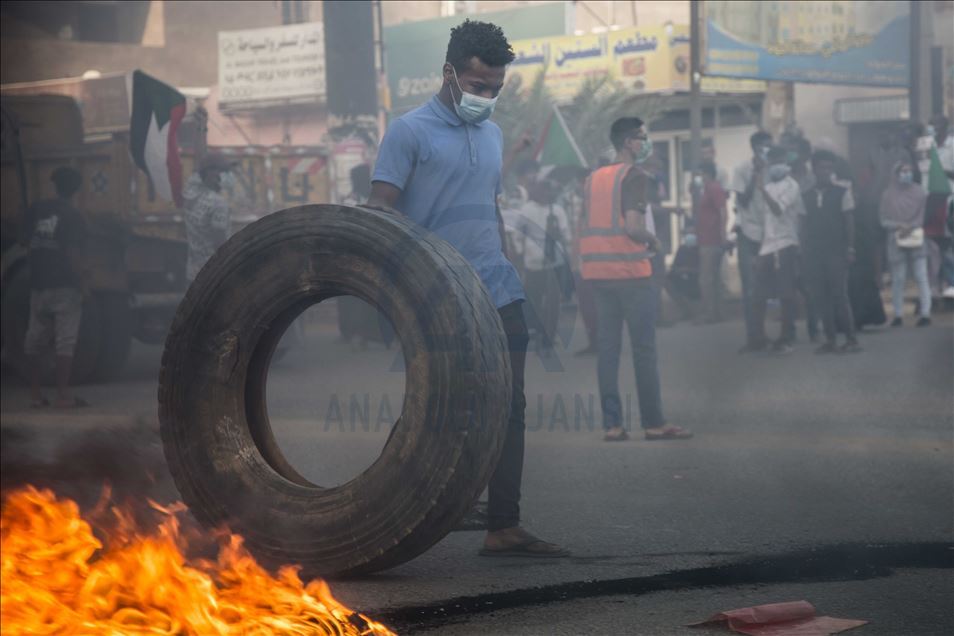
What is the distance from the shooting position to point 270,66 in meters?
30.4

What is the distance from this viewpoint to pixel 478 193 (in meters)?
5.12

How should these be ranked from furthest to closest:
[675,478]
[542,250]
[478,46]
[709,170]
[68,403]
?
[709,170] < [542,250] < [68,403] < [675,478] < [478,46]

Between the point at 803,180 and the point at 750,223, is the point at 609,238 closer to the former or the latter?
the point at 750,223

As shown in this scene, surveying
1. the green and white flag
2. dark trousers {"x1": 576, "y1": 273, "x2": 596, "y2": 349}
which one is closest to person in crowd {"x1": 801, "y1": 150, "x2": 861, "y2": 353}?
dark trousers {"x1": 576, "y1": 273, "x2": 596, "y2": 349}

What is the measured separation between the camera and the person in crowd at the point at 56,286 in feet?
32.8

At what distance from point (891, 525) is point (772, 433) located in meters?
2.78

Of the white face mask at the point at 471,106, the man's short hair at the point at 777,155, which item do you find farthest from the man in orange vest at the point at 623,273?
the man's short hair at the point at 777,155

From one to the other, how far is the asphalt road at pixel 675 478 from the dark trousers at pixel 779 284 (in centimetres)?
34

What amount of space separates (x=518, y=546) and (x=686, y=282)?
11.6m

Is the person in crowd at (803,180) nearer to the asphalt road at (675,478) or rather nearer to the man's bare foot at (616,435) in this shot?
the asphalt road at (675,478)

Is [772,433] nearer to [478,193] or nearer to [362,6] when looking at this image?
[478,193]

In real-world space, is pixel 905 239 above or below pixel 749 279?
above

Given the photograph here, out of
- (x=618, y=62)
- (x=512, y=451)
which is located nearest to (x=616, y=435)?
(x=512, y=451)

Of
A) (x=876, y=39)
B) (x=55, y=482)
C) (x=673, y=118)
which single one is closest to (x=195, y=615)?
(x=55, y=482)
